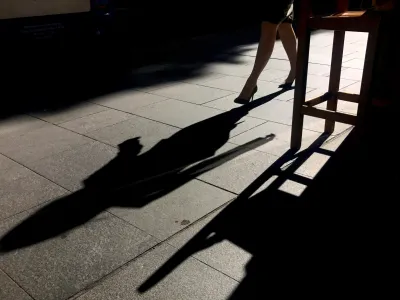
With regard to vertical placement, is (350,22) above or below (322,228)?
above

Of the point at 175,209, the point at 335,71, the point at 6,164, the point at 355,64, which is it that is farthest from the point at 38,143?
the point at 355,64

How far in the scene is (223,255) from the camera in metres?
2.62

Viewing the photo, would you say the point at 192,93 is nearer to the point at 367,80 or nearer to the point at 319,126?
the point at 319,126

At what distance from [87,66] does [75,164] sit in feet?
11.9

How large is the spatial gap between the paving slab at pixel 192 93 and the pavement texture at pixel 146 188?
0.02 m

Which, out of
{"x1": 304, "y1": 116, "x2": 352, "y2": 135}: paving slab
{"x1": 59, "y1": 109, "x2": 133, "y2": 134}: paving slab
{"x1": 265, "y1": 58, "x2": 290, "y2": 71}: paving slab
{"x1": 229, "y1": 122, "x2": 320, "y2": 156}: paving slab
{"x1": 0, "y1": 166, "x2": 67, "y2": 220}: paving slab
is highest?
{"x1": 265, "y1": 58, "x2": 290, "y2": 71}: paving slab

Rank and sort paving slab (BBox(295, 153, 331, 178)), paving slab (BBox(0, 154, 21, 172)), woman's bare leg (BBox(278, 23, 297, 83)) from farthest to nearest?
woman's bare leg (BBox(278, 23, 297, 83)), paving slab (BBox(0, 154, 21, 172)), paving slab (BBox(295, 153, 331, 178))

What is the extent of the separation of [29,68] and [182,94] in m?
2.88

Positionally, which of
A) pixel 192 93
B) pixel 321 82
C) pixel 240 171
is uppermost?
pixel 321 82

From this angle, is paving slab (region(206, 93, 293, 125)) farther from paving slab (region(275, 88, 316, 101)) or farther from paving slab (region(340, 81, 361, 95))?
paving slab (region(340, 81, 361, 95))

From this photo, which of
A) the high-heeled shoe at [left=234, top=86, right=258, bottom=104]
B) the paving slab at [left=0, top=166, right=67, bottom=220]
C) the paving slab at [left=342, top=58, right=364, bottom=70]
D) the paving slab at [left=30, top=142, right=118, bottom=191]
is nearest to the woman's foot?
the high-heeled shoe at [left=234, top=86, right=258, bottom=104]

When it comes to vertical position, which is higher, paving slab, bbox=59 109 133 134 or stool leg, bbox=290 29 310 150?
stool leg, bbox=290 29 310 150

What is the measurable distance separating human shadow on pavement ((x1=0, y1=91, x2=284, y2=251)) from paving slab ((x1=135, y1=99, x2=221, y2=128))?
0.15 metres

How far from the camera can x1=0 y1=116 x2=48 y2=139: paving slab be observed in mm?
4598
